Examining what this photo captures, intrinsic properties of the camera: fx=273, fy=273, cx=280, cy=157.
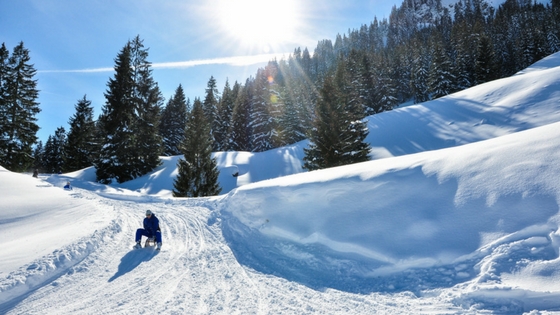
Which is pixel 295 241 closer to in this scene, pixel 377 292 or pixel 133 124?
pixel 377 292

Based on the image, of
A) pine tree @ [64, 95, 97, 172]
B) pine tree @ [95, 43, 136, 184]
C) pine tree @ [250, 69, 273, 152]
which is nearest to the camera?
pine tree @ [95, 43, 136, 184]

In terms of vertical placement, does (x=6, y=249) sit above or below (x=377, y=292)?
above

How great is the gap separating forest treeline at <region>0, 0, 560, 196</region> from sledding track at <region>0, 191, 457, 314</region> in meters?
13.8

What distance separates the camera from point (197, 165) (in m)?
22.6

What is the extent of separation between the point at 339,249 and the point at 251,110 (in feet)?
131

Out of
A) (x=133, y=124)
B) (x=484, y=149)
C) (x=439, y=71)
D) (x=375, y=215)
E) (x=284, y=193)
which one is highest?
(x=439, y=71)

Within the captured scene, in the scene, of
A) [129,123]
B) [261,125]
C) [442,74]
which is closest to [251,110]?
[261,125]

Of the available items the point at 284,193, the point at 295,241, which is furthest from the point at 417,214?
the point at 284,193

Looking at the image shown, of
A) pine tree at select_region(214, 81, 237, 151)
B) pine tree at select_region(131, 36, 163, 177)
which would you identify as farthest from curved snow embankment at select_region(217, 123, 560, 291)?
pine tree at select_region(214, 81, 237, 151)

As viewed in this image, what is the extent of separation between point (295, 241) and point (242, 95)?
42.3 m

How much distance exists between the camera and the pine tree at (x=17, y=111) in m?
26.8

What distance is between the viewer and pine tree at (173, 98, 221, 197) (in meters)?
22.0

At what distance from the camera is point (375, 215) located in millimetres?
7273

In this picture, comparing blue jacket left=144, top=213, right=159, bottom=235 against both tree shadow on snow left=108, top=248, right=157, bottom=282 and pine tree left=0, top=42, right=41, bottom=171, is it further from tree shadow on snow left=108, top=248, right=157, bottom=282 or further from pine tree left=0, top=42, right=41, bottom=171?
pine tree left=0, top=42, right=41, bottom=171
